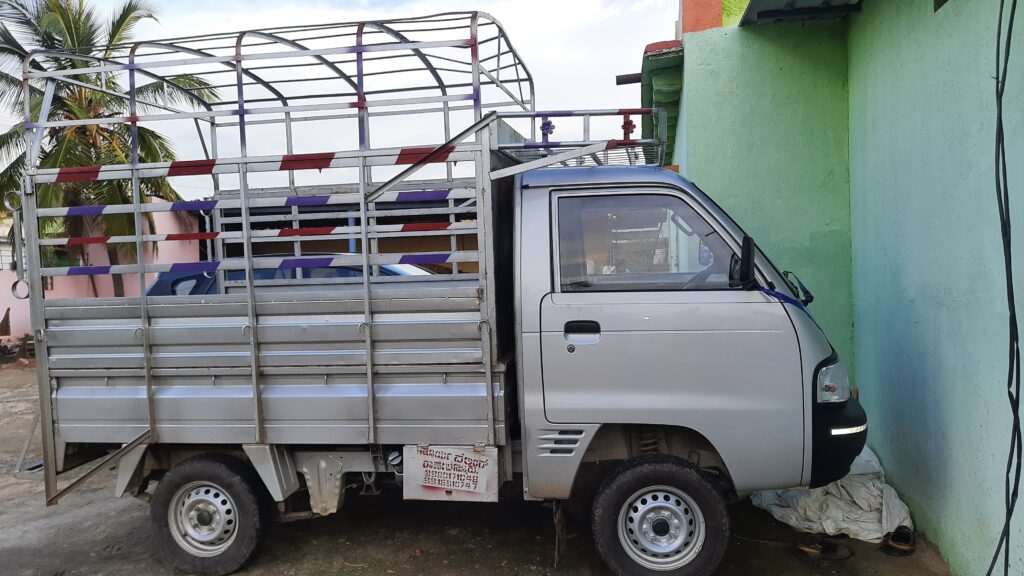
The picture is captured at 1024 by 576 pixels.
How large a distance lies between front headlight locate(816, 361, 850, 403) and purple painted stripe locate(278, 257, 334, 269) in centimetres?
268

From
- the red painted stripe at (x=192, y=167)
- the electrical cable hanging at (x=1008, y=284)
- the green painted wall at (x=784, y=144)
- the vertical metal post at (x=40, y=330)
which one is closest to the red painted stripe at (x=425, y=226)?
the red painted stripe at (x=192, y=167)

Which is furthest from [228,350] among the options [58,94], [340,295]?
[58,94]

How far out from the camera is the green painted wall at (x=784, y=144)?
5891 millimetres

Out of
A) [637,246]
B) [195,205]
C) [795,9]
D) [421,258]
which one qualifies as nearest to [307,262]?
[421,258]

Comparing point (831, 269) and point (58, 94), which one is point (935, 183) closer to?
point (831, 269)

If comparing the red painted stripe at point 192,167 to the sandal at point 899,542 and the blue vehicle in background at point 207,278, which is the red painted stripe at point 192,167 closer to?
the blue vehicle in background at point 207,278

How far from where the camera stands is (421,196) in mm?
4461

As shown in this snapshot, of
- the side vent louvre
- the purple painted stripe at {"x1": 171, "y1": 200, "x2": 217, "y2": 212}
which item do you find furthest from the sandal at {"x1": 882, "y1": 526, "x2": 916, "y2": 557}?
the purple painted stripe at {"x1": 171, "y1": 200, "x2": 217, "y2": 212}

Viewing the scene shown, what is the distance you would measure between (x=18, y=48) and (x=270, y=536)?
14207 millimetres

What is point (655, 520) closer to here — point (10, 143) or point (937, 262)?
point (937, 262)

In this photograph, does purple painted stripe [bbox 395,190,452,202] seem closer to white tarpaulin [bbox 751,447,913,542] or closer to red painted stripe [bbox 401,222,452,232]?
red painted stripe [bbox 401,222,452,232]

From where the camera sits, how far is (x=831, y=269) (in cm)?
591

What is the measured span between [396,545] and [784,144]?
450 cm

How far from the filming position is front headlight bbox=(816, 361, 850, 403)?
356cm
